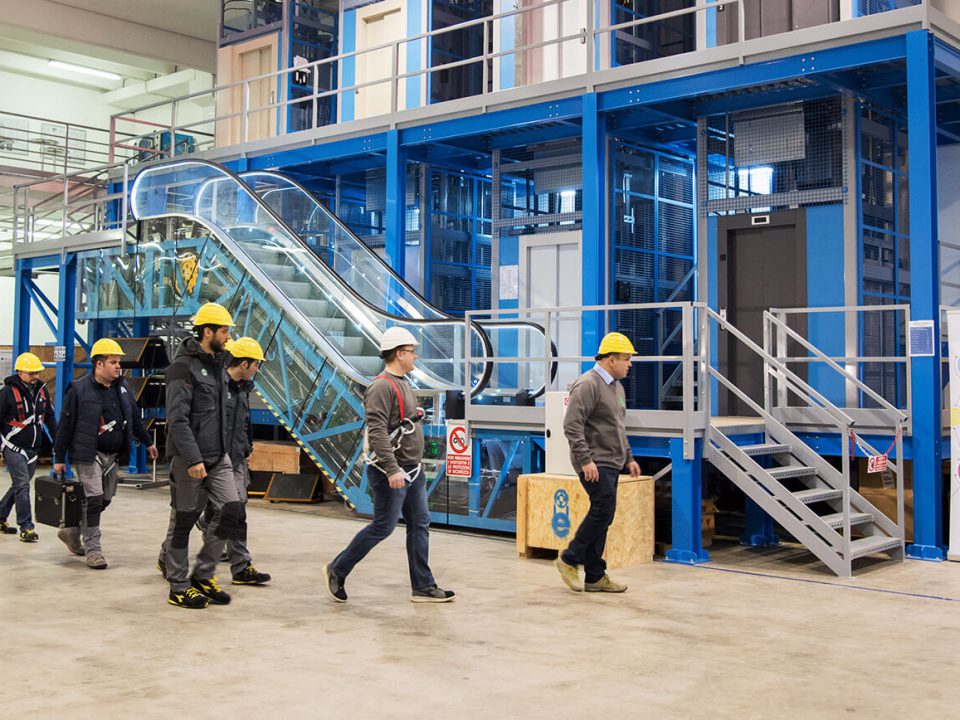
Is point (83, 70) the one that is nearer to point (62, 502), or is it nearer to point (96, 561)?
point (62, 502)

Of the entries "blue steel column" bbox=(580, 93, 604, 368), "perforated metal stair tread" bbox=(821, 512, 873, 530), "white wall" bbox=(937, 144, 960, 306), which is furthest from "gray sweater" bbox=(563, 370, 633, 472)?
"white wall" bbox=(937, 144, 960, 306)

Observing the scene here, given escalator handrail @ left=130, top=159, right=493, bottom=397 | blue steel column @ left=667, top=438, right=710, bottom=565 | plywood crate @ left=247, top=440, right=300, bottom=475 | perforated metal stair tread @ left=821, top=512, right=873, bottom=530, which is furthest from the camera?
plywood crate @ left=247, top=440, right=300, bottom=475

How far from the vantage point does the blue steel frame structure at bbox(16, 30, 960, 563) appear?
32.7 feet

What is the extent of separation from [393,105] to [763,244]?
18.6ft

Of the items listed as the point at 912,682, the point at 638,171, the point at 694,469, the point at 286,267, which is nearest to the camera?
the point at 912,682

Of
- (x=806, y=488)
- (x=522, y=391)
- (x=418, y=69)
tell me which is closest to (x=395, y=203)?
(x=418, y=69)

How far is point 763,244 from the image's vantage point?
13039 millimetres

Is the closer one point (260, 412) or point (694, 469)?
point (694, 469)

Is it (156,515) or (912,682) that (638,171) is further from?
(912,682)

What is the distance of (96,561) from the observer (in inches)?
356

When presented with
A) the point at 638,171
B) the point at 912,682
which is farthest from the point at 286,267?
the point at 912,682

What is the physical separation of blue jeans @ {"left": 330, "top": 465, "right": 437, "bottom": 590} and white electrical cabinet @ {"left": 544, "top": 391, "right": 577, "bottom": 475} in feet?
8.39

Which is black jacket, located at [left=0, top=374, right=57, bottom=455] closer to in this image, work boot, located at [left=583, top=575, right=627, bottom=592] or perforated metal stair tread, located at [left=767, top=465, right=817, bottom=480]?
work boot, located at [left=583, top=575, right=627, bottom=592]

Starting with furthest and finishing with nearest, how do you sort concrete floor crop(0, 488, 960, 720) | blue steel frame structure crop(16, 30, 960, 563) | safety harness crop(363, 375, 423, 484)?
blue steel frame structure crop(16, 30, 960, 563)
safety harness crop(363, 375, 423, 484)
concrete floor crop(0, 488, 960, 720)
